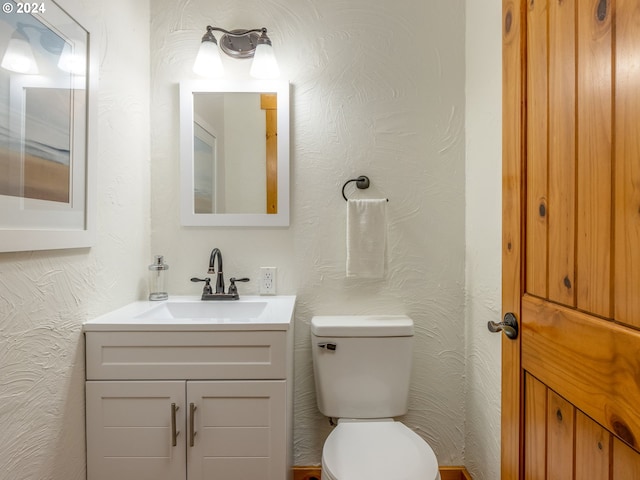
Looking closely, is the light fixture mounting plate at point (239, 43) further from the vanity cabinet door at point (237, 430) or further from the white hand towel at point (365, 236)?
the vanity cabinet door at point (237, 430)

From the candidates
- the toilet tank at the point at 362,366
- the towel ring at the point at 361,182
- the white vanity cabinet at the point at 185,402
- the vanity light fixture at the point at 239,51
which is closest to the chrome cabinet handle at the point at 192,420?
the white vanity cabinet at the point at 185,402

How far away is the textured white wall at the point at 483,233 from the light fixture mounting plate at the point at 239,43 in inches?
36.1

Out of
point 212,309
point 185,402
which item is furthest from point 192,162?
point 185,402

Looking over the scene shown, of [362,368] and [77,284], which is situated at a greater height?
[77,284]

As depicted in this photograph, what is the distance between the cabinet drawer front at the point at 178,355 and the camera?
1138mm

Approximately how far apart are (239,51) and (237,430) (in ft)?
4.79

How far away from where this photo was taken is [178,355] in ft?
3.75

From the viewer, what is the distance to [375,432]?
1.31 meters

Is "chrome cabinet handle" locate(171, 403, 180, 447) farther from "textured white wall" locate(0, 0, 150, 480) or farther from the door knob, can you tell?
the door knob

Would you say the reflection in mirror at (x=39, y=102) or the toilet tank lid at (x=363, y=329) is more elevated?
the reflection in mirror at (x=39, y=102)

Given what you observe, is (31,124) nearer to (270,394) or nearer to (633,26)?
(270,394)

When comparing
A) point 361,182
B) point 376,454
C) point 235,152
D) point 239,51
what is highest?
point 239,51

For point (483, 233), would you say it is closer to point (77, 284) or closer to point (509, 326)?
point (509, 326)

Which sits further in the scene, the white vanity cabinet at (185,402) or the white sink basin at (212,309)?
the white sink basin at (212,309)
